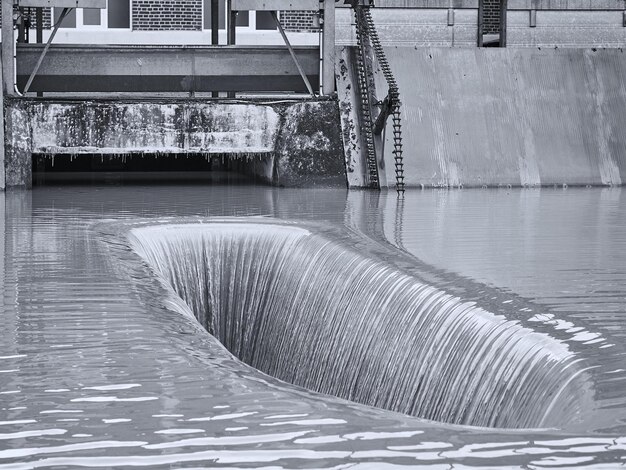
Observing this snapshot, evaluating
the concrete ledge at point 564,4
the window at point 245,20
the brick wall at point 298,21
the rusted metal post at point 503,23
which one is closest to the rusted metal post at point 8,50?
the rusted metal post at point 503,23

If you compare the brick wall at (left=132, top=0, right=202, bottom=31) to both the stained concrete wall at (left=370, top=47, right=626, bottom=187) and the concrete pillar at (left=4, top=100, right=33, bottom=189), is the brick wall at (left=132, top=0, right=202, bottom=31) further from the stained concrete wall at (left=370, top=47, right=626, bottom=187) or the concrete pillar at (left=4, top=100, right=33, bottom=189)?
the concrete pillar at (left=4, top=100, right=33, bottom=189)

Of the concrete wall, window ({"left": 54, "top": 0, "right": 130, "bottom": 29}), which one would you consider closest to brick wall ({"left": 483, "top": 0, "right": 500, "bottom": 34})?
the concrete wall

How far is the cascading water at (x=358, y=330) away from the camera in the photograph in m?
4.38

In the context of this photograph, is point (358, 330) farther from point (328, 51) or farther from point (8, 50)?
point (8, 50)

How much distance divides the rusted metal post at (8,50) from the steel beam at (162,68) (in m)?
0.34

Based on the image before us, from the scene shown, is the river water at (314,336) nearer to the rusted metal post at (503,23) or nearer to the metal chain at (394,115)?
the metal chain at (394,115)

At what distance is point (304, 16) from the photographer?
2547 cm

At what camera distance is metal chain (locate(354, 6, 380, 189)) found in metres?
14.0

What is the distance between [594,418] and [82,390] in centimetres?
161

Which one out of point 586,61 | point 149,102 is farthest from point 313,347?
point 586,61

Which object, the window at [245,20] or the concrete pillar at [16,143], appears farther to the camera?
the window at [245,20]

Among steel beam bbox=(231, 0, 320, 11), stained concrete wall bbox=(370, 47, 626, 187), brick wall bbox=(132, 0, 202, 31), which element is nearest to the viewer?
steel beam bbox=(231, 0, 320, 11)

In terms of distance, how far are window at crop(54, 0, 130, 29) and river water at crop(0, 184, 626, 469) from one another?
1509cm

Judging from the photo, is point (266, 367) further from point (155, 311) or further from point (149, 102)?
point (149, 102)
